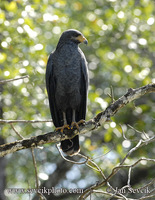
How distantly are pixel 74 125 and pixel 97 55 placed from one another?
4571 millimetres

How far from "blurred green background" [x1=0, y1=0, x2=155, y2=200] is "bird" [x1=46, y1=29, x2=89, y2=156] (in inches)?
32.1

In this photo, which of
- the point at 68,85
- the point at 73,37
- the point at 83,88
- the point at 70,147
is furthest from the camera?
the point at 73,37

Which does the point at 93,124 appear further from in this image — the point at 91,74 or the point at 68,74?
the point at 91,74

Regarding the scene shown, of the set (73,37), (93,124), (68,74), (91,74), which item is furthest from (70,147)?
(91,74)

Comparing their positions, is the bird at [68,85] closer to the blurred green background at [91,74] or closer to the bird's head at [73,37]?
the bird's head at [73,37]

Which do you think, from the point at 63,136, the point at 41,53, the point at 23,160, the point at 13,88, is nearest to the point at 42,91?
the point at 13,88

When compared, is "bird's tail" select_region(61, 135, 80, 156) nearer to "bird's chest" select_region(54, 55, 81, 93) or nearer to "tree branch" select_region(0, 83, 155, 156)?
"tree branch" select_region(0, 83, 155, 156)

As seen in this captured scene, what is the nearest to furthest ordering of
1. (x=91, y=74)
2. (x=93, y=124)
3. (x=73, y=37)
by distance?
(x=93, y=124) → (x=73, y=37) → (x=91, y=74)

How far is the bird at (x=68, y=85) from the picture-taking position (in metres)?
4.78

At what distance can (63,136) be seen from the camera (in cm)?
403

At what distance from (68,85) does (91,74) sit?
13.5ft

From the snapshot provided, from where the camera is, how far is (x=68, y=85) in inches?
189

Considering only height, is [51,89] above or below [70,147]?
above

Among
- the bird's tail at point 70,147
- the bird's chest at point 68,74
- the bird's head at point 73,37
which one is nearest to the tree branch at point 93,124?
the bird's tail at point 70,147
